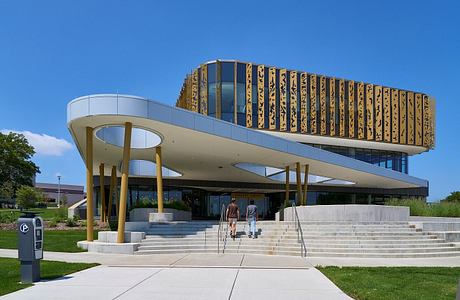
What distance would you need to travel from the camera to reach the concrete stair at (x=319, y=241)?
15.9m

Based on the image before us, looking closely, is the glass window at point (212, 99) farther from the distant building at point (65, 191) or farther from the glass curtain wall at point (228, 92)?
the distant building at point (65, 191)

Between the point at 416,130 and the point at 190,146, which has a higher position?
the point at 416,130

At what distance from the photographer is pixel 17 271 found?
10969 millimetres

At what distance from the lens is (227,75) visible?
3969 centimetres

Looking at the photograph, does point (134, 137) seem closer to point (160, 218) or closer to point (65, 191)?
point (160, 218)

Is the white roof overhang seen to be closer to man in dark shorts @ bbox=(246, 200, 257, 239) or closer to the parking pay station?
man in dark shorts @ bbox=(246, 200, 257, 239)

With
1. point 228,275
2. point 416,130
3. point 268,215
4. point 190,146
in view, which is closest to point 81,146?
point 190,146

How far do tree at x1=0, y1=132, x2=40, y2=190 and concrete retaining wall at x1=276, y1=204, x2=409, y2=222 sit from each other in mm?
48984

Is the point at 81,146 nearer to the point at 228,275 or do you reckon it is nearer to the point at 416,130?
the point at 228,275

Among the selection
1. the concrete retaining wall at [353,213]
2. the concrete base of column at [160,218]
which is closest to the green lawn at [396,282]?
the concrete retaining wall at [353,213]

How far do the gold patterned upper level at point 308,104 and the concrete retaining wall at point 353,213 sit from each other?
20755 millimetres

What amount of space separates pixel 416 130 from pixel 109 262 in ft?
141

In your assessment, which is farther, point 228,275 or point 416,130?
point 416,130

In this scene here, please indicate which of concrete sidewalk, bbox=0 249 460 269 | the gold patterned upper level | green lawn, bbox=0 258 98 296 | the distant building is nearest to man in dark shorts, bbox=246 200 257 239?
concrete sidewalk, bbox=0 249 460 269
